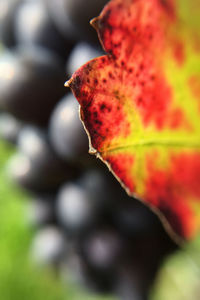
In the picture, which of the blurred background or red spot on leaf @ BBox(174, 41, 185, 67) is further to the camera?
the blurred background

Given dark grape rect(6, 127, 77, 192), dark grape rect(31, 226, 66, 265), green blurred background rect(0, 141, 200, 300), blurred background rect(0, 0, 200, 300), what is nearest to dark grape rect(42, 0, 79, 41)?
blurred background rect(0, 0, 200, 300)

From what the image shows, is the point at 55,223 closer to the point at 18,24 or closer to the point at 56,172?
the point at 56,172

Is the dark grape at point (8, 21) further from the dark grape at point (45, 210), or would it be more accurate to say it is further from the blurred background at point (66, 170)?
the dark grape at point (45, 210)

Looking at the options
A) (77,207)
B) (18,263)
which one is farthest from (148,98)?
(18,263)

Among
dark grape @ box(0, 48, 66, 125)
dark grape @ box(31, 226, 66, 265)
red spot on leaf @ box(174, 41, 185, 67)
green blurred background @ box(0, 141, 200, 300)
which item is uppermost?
red spot on leaf @ box(174, 41, 185, 67)

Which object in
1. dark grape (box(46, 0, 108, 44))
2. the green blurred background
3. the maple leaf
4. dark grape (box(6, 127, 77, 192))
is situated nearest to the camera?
the maple leaf

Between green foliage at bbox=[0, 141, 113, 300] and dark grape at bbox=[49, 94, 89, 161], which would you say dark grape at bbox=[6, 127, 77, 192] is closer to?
dark grape at bbox=[49, 94, 89, 161]

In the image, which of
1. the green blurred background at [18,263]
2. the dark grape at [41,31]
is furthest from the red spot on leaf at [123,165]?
the green blurred background at [18,263]

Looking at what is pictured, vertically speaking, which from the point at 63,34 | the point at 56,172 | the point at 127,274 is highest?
the point at 63,34

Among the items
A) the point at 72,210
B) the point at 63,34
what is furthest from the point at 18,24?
the point at 72,210
